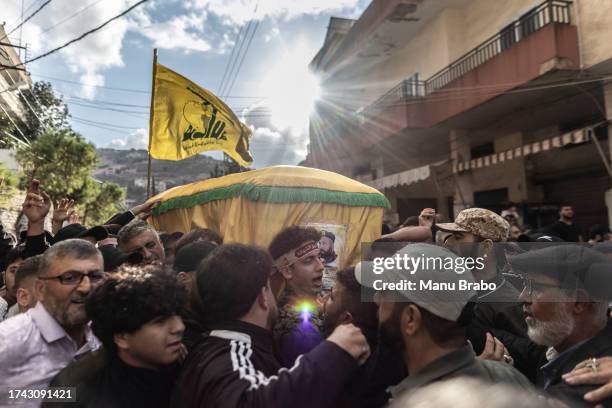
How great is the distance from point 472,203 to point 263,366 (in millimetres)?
12112

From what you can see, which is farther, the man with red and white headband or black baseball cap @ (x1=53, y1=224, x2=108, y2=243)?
black baseball cap @ (x1=53, y1=224, x2=108, y2=243)

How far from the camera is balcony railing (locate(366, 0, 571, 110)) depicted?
8.67 meters

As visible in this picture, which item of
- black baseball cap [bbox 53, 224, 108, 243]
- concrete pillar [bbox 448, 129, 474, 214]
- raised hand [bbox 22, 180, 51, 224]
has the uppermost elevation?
concrete pillar [bbox 448, 129, 474, 214]

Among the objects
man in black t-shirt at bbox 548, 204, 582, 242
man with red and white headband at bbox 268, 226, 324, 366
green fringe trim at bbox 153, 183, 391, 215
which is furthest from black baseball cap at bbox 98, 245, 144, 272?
man in black t-shirt at bbox 548, 204, 582, 242

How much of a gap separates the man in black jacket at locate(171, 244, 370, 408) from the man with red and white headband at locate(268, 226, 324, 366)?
0.95ft

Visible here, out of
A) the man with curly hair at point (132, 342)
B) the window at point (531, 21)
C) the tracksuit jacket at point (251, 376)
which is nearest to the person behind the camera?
the tracksuit jacket at point (251, 376)

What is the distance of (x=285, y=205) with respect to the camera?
3.96 metres

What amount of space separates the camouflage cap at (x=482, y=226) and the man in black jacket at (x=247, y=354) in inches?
69.2

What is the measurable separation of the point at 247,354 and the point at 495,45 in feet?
38.8

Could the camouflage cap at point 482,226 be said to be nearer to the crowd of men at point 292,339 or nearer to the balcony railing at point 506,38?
the crowd of men at point 292,339

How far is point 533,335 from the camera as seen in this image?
6.43 ft

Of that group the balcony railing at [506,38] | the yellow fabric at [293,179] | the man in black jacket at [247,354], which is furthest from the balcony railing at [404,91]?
the man in black jacket at [247,354]

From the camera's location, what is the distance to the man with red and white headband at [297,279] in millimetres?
1982

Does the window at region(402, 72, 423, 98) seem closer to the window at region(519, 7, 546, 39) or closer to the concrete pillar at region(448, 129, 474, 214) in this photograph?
the concrete pillar at region(448, 129, 474, 214)
